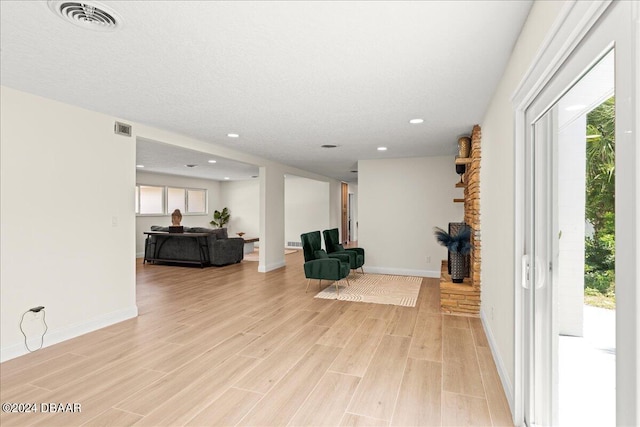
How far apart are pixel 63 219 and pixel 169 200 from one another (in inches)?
291

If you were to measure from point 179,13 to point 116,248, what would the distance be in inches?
115

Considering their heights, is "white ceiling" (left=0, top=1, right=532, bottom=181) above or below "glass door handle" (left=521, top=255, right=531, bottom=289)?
above

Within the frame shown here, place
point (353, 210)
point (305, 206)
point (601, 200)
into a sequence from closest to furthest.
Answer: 1. point (601, 200)
2. point (305, 206)
3. point (353, 210)

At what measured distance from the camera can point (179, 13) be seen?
1.74 m

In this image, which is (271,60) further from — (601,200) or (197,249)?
(197,249)

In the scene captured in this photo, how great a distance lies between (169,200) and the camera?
10.3 meters

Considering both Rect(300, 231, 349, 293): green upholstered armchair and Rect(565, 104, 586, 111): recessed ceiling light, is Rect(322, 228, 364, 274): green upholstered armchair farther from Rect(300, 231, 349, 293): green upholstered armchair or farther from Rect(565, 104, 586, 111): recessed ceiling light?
Rect(565, 104, 586, 111): recessed ceiling light

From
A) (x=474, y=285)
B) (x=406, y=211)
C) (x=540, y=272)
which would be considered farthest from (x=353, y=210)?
(x=540, y=272)

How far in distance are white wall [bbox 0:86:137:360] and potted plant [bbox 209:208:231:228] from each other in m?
7.94

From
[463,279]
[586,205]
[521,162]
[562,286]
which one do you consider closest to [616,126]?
[586,205]

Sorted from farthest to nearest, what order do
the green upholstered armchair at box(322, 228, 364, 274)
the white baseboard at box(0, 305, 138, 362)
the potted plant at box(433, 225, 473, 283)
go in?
the green upholstered armchair at box(322, 228, 364, 274) < the potted plant at box(433, 225, 473, 283) < the white baseboard at box(0, 305, 138, 362)

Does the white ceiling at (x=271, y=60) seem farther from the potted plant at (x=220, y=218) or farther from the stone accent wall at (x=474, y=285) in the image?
the potted plant at (x=220, y=218)

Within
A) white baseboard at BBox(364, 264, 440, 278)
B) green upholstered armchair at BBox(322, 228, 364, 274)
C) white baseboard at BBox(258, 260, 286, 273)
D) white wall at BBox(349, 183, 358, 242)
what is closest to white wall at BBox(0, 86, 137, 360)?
white baseboard at BBox(258, 260, 286, 273)

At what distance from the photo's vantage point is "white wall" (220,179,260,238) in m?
11.9
